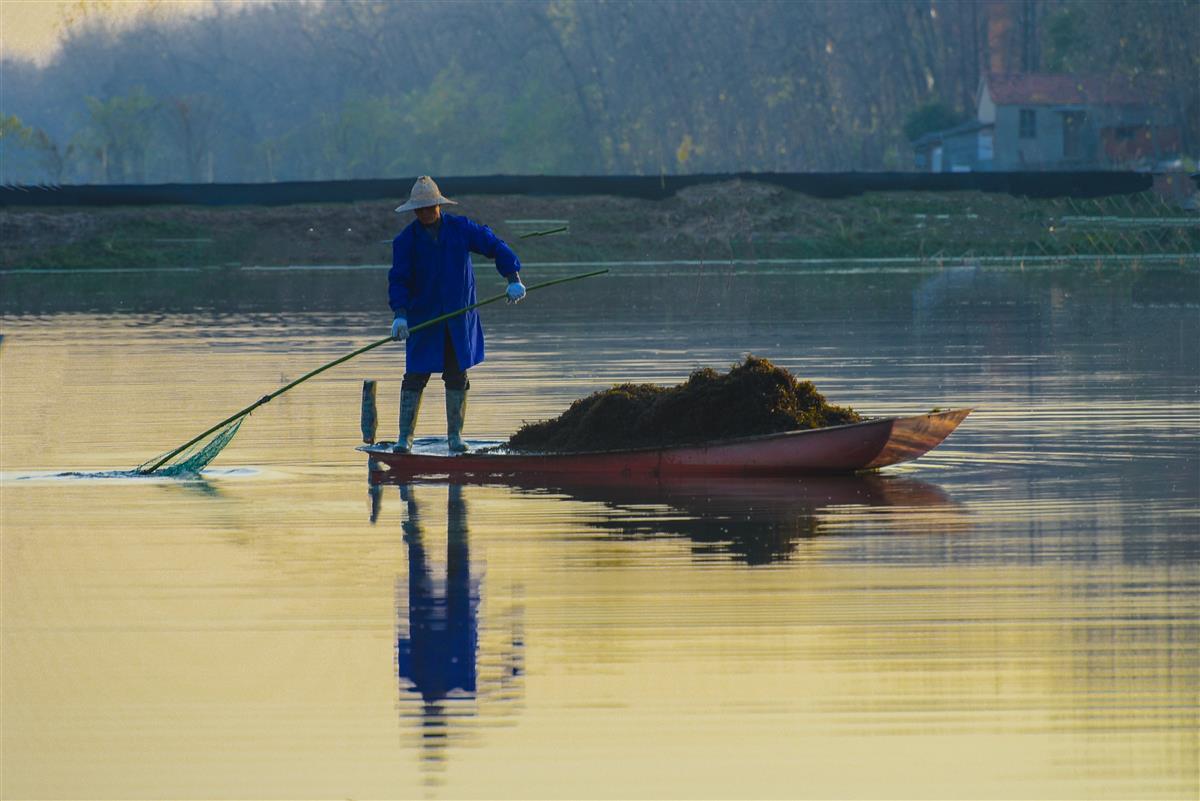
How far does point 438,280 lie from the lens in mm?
14859

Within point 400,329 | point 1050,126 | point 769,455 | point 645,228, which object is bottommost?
point 769,455

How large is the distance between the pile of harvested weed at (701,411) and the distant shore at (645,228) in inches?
1585

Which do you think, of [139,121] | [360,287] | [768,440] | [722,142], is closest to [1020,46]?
[722,142]

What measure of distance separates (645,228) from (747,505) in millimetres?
45323

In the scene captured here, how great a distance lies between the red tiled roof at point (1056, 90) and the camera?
95.8 metres

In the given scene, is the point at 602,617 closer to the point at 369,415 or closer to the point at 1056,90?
the point at 369,415

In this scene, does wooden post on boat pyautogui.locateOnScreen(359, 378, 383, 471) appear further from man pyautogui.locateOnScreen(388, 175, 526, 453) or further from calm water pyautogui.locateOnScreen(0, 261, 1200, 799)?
A: man pyautogui.locateOnScreen(388, 175, 526, 453)

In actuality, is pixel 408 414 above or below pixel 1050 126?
below

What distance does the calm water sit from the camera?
7363 mm

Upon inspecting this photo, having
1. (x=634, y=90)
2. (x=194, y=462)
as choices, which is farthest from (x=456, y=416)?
(x=634, y=90)

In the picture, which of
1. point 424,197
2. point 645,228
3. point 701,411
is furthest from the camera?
point 645,228

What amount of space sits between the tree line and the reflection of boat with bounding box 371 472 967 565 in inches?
3092

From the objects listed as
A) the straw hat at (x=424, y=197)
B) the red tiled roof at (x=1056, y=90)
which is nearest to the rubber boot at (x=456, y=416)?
the straw hat at (x=424, y=197)

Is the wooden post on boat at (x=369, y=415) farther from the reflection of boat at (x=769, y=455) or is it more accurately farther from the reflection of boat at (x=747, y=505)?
the reflection of boat at (x=769, y=455)
